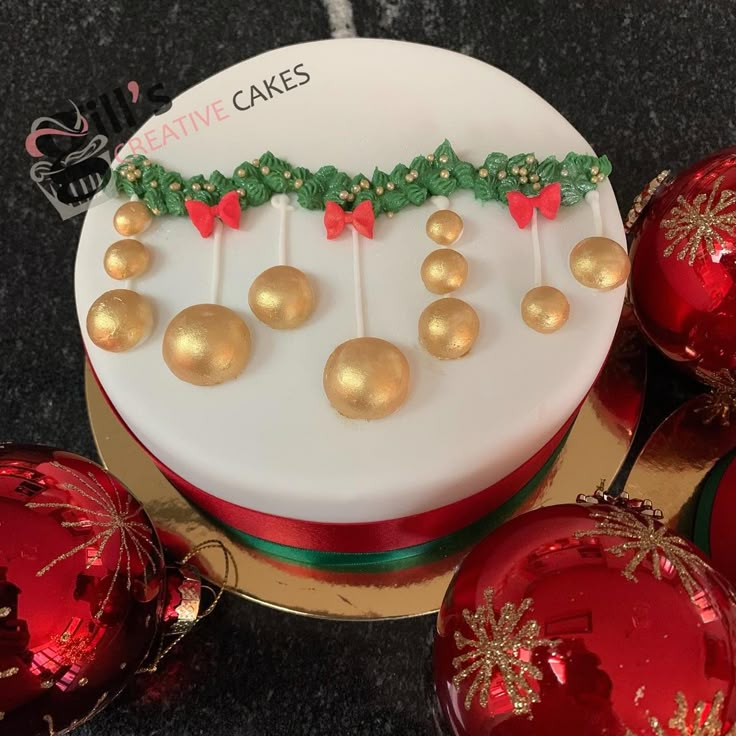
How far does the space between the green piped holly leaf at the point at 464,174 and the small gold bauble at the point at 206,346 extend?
288 millimetres

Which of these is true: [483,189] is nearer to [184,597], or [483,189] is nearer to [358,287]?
[358,287]

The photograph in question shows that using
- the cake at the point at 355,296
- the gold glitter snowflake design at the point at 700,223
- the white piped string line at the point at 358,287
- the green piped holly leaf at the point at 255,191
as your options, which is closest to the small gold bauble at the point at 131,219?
the cake at the point at 355,296

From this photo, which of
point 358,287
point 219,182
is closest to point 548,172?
point 358,287

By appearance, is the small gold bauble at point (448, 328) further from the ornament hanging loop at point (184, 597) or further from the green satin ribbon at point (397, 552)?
the ornament hanging loop at point (184, 597)

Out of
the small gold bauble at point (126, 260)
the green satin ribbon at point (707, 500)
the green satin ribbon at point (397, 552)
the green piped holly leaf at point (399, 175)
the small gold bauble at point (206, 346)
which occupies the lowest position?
the green satin ribbon at point (707, 500)

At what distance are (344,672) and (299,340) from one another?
1.49ft

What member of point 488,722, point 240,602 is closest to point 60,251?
A: point 240,602

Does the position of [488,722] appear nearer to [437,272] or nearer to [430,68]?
[437,272]

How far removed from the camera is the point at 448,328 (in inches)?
28.2

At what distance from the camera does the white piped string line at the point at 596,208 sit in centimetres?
81

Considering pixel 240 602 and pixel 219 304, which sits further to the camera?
pixel 240 602

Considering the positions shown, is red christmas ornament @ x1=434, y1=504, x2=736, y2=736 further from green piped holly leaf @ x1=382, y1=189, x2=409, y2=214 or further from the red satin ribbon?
green piped holly leaf @ x1=382, y1=189, x2=409, y2=214

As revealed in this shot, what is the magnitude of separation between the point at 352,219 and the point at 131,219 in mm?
237

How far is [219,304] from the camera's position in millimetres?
770
